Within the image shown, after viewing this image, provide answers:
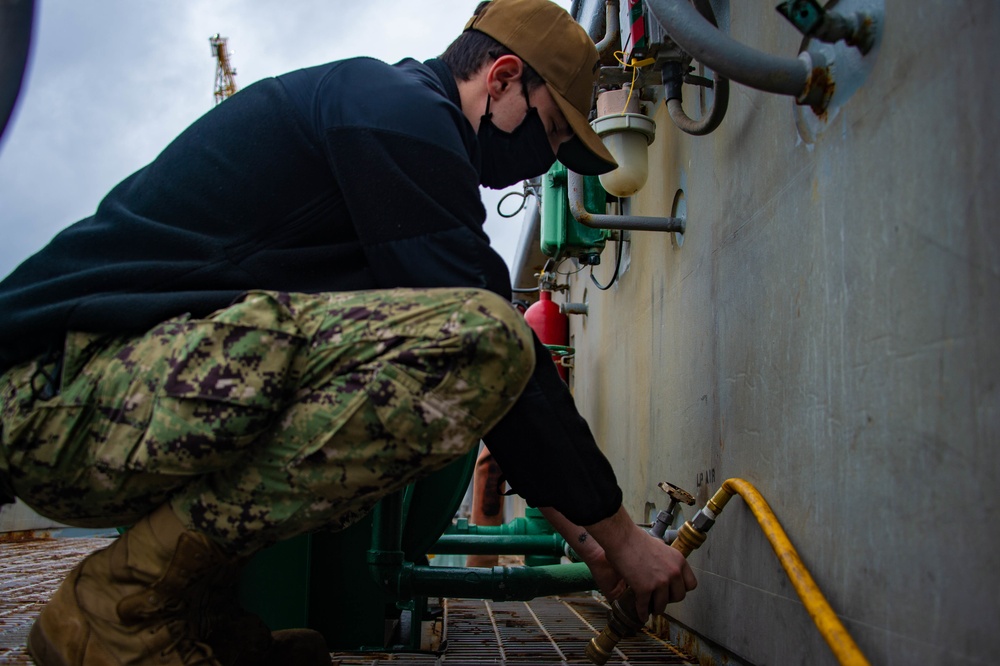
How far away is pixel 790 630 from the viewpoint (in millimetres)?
1542

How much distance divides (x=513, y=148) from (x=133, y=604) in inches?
46.4

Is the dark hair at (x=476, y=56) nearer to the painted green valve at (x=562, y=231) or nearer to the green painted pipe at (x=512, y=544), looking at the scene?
the green painted pipe at (x=512, y=544)

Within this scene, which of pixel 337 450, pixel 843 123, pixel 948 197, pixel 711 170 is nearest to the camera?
pixel 948 197

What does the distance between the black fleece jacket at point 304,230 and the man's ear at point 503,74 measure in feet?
0.74

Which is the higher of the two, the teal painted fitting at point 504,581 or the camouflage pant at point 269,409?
the camouflage pant at point 269,409

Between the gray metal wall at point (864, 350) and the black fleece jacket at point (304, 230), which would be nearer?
the gray metal wall at point (864, 350)

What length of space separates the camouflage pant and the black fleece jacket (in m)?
0.11

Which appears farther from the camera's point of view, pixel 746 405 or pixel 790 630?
pixel 746 405

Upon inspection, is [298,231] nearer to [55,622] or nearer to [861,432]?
[55,622]

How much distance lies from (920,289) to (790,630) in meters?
0.74

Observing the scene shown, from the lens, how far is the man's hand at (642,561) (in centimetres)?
161

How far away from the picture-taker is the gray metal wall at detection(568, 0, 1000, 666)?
1.03 metres

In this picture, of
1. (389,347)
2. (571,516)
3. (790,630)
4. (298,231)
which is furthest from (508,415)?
(790,630)

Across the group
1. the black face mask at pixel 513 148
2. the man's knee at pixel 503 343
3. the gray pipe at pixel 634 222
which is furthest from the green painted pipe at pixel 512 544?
the man's knee at pixel 503 343
